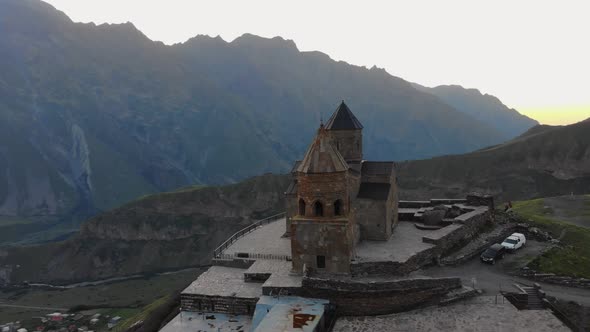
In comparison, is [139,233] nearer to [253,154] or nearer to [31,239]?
[31,239]

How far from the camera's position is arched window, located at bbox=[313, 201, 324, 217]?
20875 millimetres

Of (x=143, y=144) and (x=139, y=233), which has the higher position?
(x=143, y=144)

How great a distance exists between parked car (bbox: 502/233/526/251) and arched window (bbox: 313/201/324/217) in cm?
1170

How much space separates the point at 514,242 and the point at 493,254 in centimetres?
257

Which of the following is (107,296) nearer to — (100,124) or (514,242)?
(514,242)

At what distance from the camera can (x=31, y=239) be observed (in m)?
105

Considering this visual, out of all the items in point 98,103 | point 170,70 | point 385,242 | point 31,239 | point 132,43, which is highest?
point 132,43

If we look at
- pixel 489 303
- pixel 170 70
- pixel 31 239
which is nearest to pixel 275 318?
pixel 489 303

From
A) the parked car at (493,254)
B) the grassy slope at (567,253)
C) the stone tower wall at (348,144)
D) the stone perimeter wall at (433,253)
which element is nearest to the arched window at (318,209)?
the stone perimeter wall at (433,253)

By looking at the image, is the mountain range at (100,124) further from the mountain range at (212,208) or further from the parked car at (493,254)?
the parked car at (493,254)

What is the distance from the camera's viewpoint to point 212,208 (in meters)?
83.8

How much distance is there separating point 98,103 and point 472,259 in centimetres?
16717

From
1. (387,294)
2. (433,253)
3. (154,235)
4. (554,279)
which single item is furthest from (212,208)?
(554,279)

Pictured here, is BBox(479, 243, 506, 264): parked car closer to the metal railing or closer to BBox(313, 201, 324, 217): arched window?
BBox(313, 201, 324, 217): arched window
